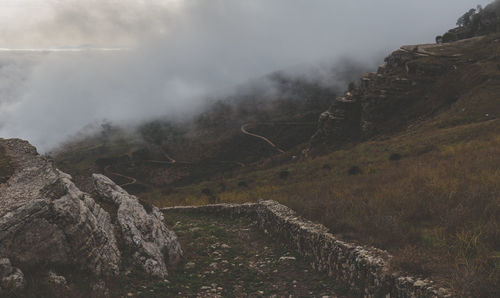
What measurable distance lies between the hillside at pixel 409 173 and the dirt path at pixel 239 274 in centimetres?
164

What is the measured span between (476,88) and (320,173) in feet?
107

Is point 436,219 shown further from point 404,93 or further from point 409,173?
point 404,93

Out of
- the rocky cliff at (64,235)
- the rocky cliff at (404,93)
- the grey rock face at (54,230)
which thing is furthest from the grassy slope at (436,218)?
the rocky cliff at (404,93)

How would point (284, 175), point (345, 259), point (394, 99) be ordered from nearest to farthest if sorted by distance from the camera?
point (345, 259), point (284, 175), point (394, 99)

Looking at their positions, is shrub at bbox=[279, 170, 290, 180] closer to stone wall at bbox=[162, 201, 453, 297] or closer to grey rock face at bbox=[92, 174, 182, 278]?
stone wall at bbox=[162, 201, 453, 297]

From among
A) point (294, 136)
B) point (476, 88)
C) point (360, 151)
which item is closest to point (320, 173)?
point (360, 151)

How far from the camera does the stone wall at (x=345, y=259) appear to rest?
5.65 m

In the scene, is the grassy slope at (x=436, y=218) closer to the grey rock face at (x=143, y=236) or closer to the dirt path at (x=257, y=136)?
the grey rock face at (x=143, y=236)

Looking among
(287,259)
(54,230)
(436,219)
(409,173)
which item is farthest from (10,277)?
(409,173)

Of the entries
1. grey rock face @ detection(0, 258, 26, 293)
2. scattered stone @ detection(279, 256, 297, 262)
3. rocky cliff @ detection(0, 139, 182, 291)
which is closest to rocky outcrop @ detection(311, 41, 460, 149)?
scattered stone @ detection(279, 256, 297, 262)

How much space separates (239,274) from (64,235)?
5074 millimetres

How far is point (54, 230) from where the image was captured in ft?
23.7

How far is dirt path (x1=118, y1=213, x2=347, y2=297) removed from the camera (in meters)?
8.27

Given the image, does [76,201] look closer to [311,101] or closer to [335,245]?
[335,245]
